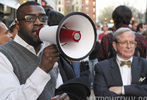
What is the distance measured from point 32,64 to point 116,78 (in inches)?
51.6

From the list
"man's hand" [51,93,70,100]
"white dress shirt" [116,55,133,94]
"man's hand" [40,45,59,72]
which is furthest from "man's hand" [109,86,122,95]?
"man's hand" [40,45,59,72]

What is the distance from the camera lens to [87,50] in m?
1.59

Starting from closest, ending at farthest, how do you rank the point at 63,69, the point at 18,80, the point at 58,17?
the point at 18,80 < the point at 63,69 < the point at 58,17

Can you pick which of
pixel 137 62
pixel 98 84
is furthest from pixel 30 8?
pixel 137 62

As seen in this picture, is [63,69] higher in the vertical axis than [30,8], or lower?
lower

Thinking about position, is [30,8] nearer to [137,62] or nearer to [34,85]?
[34,85]

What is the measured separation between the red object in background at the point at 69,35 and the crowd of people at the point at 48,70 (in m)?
0.09

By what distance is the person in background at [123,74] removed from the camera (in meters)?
2.77

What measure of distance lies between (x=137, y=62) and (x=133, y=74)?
0.17 metres

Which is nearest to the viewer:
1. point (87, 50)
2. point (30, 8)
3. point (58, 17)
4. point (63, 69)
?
point (87, 50)

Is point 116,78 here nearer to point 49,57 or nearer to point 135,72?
point 135,72

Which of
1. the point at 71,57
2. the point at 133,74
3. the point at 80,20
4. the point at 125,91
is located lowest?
the point at 125,91

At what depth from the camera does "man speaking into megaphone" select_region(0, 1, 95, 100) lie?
1521 millimetres

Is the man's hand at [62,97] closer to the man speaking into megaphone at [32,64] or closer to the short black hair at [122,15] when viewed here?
the man speaking into megaphone at [32,64]
